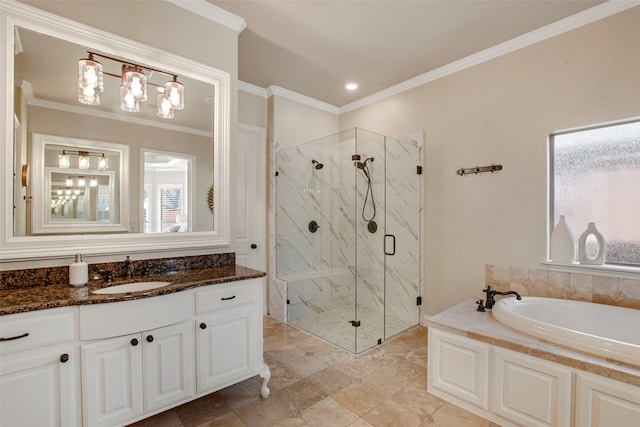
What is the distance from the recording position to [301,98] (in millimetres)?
3895

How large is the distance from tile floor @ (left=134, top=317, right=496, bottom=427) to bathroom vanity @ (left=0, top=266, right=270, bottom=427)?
210 millimetres

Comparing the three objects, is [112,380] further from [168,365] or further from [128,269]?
[128,269]

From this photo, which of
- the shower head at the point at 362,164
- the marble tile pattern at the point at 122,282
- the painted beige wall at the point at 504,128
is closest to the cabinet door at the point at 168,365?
the marble tile pattern at the point at 122,282

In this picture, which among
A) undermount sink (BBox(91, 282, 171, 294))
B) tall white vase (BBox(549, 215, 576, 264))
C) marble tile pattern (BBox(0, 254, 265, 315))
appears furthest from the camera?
tall white vase (BBox(549, 215, 576, 264))

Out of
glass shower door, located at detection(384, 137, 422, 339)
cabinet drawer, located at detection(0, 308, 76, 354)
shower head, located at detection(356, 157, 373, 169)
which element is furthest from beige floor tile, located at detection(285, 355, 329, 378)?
shower head, located at detection(356, 157, 373, 169)

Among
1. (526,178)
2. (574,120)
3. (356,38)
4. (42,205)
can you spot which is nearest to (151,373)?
(42,205)

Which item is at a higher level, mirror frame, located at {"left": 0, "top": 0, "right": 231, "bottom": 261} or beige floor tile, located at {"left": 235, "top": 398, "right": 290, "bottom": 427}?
mirror frame, located at {"left": 0, "top": 0, "right": 231, "bottom": 261}

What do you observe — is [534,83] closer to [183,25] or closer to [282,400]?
[183,25]

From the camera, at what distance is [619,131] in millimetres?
2271

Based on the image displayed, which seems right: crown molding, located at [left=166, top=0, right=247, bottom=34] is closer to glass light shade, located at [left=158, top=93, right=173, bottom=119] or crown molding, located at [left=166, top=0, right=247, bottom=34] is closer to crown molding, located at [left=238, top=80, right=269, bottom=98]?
glass light shade, located at [left=158, top=93, right=173, bottom=119]

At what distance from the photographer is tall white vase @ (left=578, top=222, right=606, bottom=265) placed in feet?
7.36

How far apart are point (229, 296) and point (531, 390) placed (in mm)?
1860

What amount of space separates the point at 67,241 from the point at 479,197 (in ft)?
10.7

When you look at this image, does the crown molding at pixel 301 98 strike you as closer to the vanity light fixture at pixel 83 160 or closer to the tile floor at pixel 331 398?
the vanity light fixture at pixel 83 160
